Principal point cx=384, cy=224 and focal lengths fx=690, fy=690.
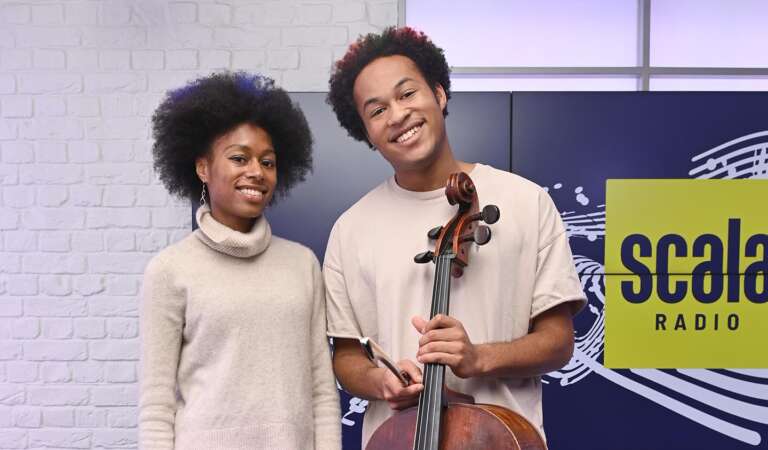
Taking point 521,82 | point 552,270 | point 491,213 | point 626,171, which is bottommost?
point 552,270

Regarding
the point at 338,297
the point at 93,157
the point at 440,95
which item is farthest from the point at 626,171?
the point at 93,157

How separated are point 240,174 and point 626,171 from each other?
1793mm

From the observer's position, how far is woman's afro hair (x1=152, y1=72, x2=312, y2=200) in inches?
57.5

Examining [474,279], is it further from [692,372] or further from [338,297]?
[692,372]

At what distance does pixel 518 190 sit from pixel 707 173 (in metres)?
1.60

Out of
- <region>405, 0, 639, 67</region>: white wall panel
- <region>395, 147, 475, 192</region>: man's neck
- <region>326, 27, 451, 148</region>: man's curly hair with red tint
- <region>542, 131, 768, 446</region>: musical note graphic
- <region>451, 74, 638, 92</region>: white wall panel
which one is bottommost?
<region>542, 131, 768, 446</region>: musical note graphic

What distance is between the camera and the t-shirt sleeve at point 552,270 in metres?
1.34

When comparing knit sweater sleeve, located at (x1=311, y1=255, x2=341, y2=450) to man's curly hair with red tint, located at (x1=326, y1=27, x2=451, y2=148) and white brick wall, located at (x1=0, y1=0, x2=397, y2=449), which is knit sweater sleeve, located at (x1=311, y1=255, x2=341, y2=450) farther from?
white brick wall, located at (x1=0, y1=0, x2=397, y2=449)

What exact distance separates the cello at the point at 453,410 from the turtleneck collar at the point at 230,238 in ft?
1.10

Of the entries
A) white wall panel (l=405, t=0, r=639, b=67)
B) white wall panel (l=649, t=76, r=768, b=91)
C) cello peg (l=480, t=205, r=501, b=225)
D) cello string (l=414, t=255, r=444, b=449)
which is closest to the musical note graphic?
white wall panel (l=649, t=76, r=768, b=91)

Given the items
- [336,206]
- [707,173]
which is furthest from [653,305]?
[336,206]

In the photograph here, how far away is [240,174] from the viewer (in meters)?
1.38

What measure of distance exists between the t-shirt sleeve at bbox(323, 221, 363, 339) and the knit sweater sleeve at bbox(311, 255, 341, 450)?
21 mm

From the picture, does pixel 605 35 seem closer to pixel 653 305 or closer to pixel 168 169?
pixel 653 305
